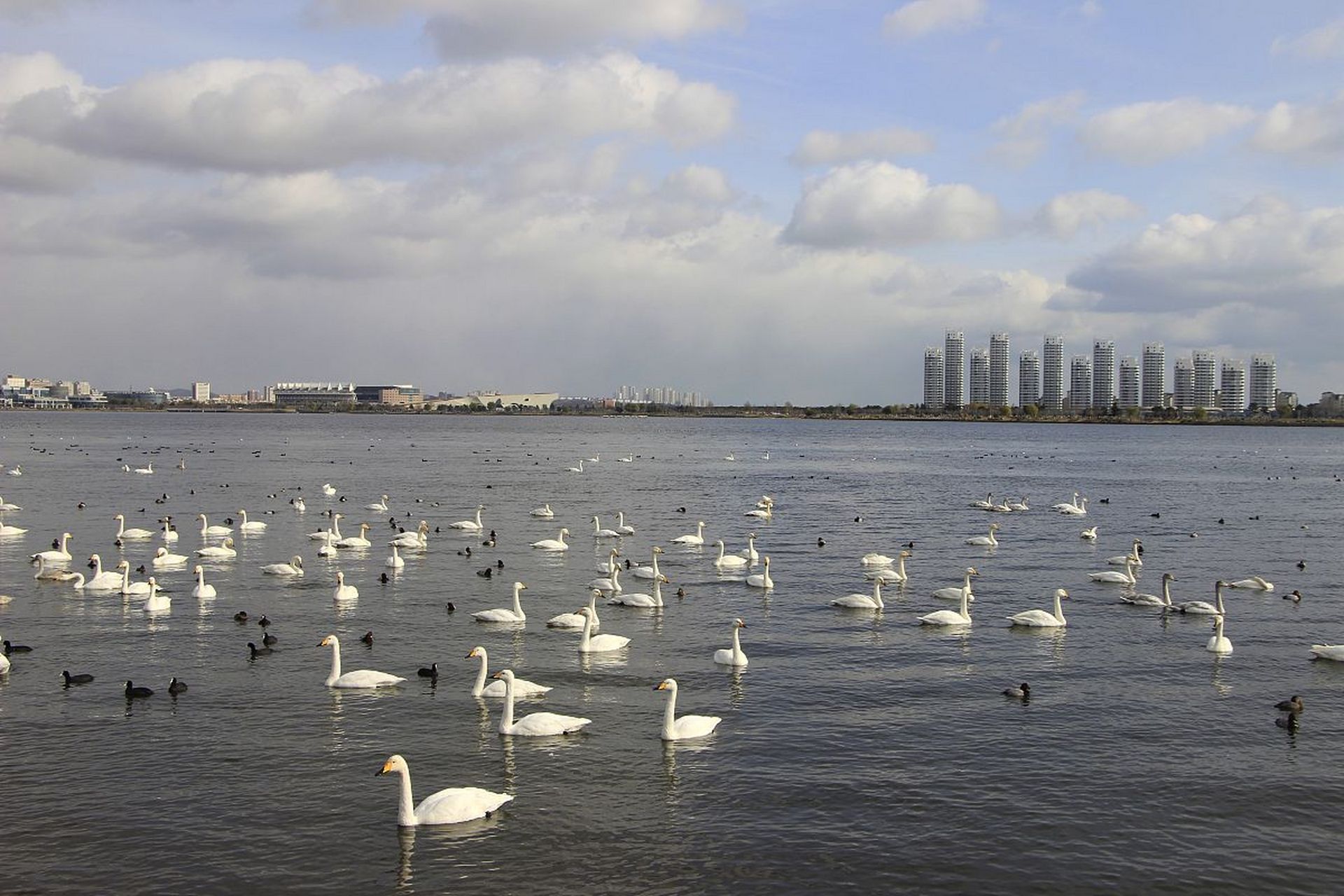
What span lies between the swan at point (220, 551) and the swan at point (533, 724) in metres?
25.8

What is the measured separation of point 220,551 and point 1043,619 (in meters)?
30.4

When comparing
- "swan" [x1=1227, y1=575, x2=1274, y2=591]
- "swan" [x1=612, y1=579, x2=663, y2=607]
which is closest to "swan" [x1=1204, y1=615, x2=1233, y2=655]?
"swan" [x1=1227, y1=575, x2=1274, y2=591]

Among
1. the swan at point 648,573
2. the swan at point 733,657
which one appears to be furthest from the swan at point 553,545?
the swan at point 733,657

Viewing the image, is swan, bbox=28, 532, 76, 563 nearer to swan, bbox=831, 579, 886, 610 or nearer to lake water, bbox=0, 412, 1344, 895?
lake water, bbox=0, 412, 1344, 895

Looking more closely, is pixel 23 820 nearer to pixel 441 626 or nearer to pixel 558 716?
pixel 558 716

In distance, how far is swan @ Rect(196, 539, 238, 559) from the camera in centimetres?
4356

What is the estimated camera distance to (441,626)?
3144cm

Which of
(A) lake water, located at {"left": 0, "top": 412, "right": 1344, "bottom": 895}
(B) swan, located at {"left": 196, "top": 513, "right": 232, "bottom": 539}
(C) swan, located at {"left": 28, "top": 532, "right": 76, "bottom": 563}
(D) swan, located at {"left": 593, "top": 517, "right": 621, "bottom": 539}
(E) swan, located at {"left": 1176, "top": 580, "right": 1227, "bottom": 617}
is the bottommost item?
(A) lake water, located at {"left": 0, "top": 412, "right": 1344, "bottom": 895}

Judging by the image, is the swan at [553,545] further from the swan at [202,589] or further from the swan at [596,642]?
the swan at [596,642]

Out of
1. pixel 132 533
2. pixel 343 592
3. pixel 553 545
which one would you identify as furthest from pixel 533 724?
pixel 132 533

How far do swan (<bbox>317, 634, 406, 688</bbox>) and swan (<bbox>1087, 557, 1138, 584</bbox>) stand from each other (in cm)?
2678

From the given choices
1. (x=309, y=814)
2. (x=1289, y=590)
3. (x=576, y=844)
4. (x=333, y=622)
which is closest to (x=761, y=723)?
(x=576, y=844)

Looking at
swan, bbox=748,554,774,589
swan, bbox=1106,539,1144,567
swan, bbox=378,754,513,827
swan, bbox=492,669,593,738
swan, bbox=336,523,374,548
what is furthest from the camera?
swan, bbox=336,523,374,548

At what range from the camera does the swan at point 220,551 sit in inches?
1715
